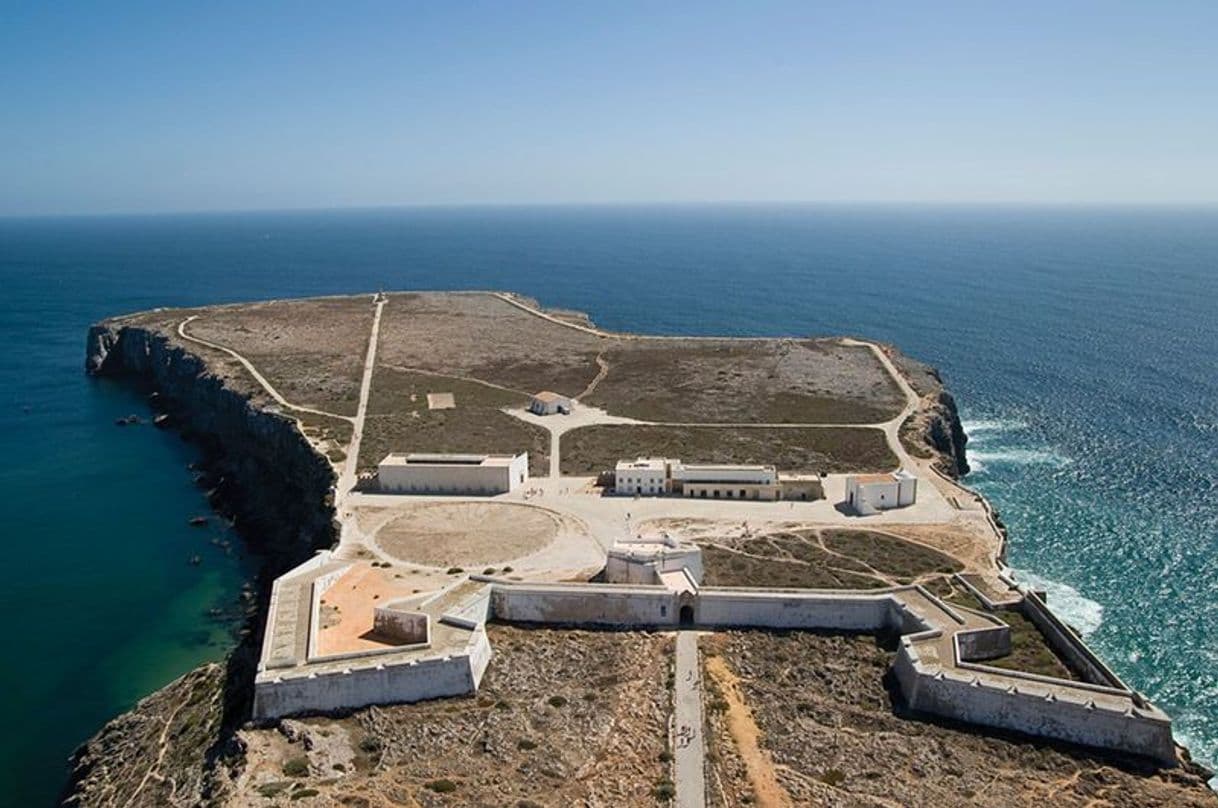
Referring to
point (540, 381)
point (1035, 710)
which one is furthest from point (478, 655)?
point (540, 381)

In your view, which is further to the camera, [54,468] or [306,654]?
[54,468]

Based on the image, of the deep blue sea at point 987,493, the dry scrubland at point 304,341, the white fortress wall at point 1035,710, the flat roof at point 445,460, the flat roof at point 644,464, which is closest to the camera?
the white fortress wall at point 1035,710

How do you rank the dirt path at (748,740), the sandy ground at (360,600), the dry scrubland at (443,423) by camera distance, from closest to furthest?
the dirt path at (748,740) → the sandy ground at (360,600) → the dry scrubland at (443,423)

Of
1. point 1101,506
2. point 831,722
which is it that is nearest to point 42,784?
point 831,722

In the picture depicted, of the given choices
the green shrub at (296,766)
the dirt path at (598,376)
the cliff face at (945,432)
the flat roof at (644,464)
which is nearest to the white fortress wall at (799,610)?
the flat roof at (644,464)

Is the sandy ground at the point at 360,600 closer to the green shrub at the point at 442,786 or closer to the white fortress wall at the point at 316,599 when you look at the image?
the white fortress wall at the point at 316,599

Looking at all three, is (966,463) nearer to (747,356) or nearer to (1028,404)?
(1028,404)

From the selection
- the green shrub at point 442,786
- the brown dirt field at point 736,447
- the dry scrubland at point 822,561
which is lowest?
the green shrub at point 442,786
